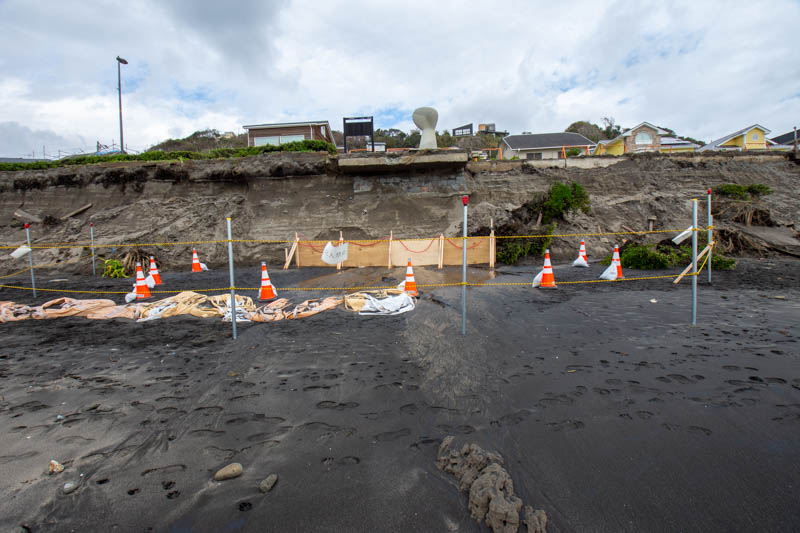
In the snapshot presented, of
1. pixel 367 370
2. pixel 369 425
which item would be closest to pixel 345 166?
pixel 367 370

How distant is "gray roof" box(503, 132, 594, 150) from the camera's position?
115 feet

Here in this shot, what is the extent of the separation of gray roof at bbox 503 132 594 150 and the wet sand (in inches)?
1293

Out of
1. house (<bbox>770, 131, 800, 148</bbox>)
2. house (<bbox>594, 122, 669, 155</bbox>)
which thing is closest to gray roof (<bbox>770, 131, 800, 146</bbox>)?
house (<bbox>770, 131, 800, 148</bbox>)

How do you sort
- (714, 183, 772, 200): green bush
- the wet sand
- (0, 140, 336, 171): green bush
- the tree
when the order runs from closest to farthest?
the wet sand, (714, 183, 772, 200): green bush, (0, 140, 336, 171): green bush, the tree

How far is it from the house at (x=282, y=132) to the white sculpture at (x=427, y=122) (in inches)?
651

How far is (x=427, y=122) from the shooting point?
13.5 metres

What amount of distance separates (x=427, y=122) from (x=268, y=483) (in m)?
13.3

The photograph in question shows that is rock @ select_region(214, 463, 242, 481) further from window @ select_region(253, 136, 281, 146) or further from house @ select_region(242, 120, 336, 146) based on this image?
window @ select_region(253, 136, 281, 146)

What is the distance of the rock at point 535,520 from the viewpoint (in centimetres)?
176

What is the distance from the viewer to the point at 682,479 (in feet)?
6.79

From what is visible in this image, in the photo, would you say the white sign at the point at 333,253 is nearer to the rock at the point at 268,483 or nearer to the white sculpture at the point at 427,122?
the white sculpture at the point at 427,122

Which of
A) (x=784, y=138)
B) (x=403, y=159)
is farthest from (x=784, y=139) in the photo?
(x=403, y=159)

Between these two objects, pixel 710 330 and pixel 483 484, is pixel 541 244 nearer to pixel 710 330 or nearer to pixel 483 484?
pixel 710 330

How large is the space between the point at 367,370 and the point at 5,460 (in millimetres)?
2618
